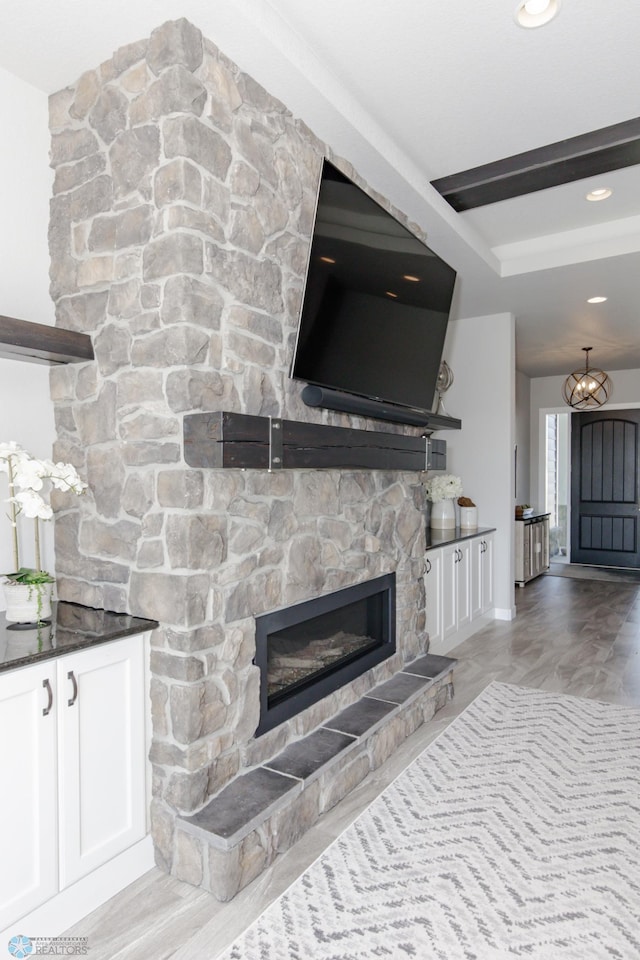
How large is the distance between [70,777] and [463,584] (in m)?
3.28

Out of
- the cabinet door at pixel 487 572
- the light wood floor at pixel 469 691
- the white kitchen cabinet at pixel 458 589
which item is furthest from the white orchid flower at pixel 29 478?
the cabinet door at pixel 487 572

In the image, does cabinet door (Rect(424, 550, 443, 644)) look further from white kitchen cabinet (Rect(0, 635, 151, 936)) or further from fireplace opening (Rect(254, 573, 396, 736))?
white kitchen cabinet (Rect(0, 635, 151, 936))

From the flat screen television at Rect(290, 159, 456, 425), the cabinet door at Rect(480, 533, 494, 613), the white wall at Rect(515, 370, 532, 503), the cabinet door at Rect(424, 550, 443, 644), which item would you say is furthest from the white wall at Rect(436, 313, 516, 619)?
the white wall at Rect(515, 370, 532, 503)

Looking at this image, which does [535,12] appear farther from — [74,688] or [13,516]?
[74,688]

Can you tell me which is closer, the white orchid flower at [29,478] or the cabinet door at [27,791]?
the cabinet door at [27,791]

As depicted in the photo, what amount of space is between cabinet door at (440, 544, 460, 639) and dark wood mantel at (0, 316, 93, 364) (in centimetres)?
269

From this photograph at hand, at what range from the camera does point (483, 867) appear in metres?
1.98

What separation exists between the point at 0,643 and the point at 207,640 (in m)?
0.60

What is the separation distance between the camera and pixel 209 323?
79.2 inches

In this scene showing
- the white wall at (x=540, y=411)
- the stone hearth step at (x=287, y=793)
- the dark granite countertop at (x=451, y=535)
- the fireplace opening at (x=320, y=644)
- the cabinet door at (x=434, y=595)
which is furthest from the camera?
the white wall at (x=540, y=411)

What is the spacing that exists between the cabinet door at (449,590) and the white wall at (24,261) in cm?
262

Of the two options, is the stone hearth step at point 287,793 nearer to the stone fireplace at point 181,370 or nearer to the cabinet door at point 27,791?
→ the stone fireplace at point 181,370

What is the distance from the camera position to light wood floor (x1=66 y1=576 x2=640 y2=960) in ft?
5.55

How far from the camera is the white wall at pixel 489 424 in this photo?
516cm
